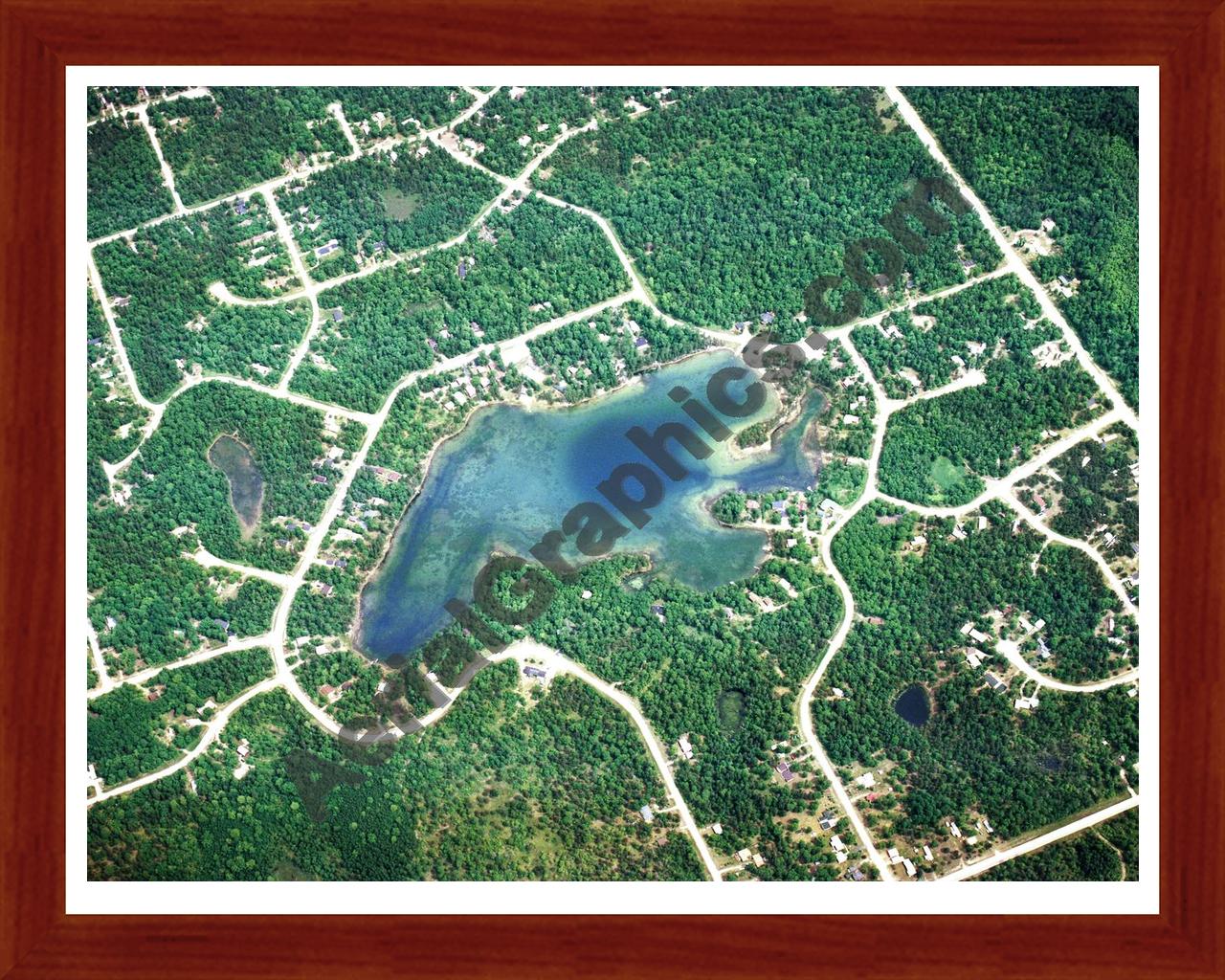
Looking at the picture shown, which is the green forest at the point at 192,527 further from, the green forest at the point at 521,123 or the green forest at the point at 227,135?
the green forest at the point at 521,123

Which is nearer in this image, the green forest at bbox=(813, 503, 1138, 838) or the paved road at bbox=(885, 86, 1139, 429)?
the green forest at bbox=(813, 503, 1138, 838)

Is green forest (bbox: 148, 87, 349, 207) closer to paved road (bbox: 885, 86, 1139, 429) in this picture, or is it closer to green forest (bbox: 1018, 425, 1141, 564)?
paved road (bbox: 885, 86, 1139, 429)

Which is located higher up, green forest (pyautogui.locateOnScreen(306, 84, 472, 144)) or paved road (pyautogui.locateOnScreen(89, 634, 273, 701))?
green forest (pyautogui.locateOnScreen(306, 84, 472, 144))

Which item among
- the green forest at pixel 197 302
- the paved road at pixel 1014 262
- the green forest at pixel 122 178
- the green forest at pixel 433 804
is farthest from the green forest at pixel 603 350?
the green forest at pixel 122 178

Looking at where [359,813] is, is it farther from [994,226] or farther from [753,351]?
[994,226]

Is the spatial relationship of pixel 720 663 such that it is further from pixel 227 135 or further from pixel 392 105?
pixel 227 135

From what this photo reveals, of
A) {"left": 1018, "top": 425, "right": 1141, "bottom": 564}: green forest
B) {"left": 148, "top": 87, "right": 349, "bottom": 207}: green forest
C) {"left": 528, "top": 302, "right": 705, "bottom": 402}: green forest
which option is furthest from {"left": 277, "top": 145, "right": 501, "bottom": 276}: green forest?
{"left": 1018, "top": 425, "right": 1141, "bottom": 564}: green forest

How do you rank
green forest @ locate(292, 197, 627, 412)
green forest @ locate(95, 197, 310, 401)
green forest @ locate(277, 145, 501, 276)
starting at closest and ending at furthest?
green forest @ locate(95, 197, 310, 401)
green forest @ locate(292, 197, 627, 412)
green forest @ locate(277, 145, 501, 276)

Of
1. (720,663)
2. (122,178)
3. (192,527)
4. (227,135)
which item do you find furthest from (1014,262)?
(122,178)
